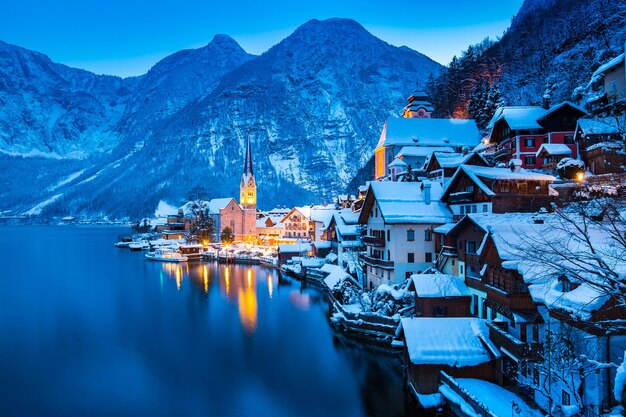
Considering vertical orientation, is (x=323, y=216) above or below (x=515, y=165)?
below

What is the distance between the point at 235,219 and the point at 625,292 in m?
105

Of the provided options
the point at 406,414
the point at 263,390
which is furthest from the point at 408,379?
the point at 263,390

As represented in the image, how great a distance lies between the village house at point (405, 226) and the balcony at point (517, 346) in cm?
1575

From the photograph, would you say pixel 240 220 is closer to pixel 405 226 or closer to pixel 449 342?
pixel 405 226

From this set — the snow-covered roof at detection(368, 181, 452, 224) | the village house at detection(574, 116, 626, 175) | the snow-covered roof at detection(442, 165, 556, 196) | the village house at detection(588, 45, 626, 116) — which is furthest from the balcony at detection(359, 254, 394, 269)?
the village house at detection(588, 45, 626, 116)

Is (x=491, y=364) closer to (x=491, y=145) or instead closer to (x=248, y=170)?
(x=491, y=145)

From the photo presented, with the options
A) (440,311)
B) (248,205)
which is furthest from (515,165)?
(248,205)

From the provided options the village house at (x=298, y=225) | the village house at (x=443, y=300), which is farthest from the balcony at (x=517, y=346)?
the village house at (x=298, y=225)

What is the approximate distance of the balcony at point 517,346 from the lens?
16891 mm

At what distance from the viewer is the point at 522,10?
Answer: 124750 mm

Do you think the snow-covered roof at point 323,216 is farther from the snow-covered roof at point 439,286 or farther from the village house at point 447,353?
the village house at point 447,353

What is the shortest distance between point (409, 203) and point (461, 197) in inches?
170

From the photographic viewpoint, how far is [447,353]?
1970 cm

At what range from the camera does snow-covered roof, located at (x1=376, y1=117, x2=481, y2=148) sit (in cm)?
6406
